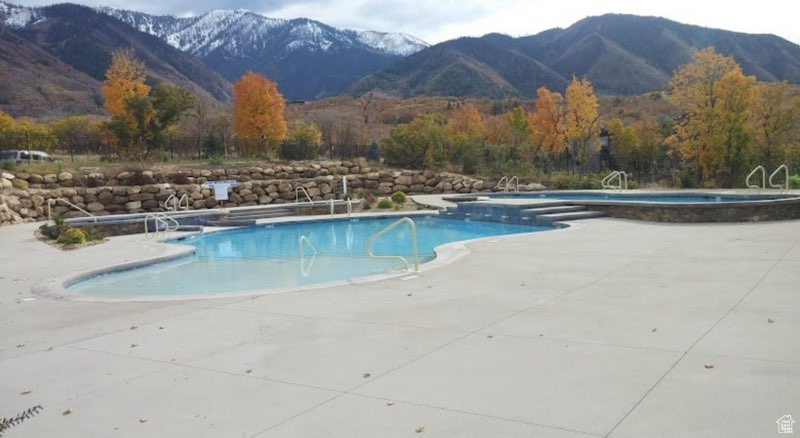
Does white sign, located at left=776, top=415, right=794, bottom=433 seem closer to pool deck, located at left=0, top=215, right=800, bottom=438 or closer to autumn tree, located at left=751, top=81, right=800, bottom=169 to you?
pool deck, located at left=0, top=215, right=800, bottom=438

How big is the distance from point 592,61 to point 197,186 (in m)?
96.1

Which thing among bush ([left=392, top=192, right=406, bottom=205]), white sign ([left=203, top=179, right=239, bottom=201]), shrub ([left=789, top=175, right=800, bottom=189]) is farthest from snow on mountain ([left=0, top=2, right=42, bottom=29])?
shrub ([left=789, top=175, right=800, bottom=189])

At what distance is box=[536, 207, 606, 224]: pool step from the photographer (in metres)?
14.7

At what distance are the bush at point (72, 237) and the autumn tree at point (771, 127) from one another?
19771mm

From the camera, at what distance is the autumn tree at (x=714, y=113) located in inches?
757

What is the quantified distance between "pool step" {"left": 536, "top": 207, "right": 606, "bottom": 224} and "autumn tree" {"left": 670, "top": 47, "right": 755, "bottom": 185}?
7.06m

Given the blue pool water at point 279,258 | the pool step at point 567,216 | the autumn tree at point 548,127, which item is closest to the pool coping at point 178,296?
the blue pool water at point 279,258

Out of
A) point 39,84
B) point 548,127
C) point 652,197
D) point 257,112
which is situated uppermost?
point 39,84

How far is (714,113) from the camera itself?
768 inches

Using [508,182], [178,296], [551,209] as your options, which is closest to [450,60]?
[508,182]

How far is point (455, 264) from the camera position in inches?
330

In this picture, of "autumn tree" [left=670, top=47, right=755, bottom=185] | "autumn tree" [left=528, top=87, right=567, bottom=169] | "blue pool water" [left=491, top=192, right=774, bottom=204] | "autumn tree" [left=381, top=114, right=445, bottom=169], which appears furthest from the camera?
"autumn tree" [left=528, top=87, right=567, bottom=169]

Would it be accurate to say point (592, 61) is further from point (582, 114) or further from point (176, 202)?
point (176, 202)

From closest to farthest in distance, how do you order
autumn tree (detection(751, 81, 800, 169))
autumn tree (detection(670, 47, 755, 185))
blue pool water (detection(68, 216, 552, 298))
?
blue pool water (detection(68, 216, 552, 298)) < autumn tree (detection(670, 47, 755, 185)) < autumn tree (detection(751, 81, 800, 169))
